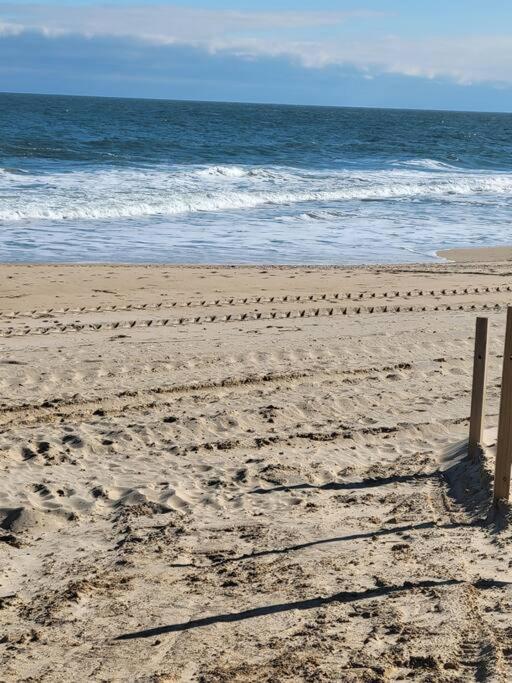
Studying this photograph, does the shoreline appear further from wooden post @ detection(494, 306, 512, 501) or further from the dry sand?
wooden post @ detection(494, 306, 512, 501)

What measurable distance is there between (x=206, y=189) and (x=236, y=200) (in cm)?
164

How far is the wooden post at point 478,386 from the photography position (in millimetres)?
5969

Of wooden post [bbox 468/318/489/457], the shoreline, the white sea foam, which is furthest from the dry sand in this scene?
the white sea foam

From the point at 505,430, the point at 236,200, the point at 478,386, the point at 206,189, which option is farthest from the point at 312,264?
the point at 505,430

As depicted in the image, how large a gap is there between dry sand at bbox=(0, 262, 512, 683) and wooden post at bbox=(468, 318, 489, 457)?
12cm

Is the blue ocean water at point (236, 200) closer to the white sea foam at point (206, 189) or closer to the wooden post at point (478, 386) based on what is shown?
the white sea foam at point (206, 189)

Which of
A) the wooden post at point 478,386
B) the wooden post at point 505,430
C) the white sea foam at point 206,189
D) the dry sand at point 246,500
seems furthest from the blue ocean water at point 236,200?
the wooden post at point 505,430

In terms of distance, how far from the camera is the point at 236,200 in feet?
77.7

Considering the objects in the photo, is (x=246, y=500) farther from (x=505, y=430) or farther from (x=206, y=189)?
(x=206, y=189)

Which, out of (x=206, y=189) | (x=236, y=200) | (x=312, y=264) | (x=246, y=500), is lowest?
(x=246, y=500)

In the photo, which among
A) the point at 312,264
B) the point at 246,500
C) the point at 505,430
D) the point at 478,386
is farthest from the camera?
the point at 312,264

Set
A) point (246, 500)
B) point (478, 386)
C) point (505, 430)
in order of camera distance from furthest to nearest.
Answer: point (478, 386) < point (246, 500) < point (505, 430)

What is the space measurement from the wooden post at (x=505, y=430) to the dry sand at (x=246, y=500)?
6.0 inches

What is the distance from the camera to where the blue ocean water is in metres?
17.0
